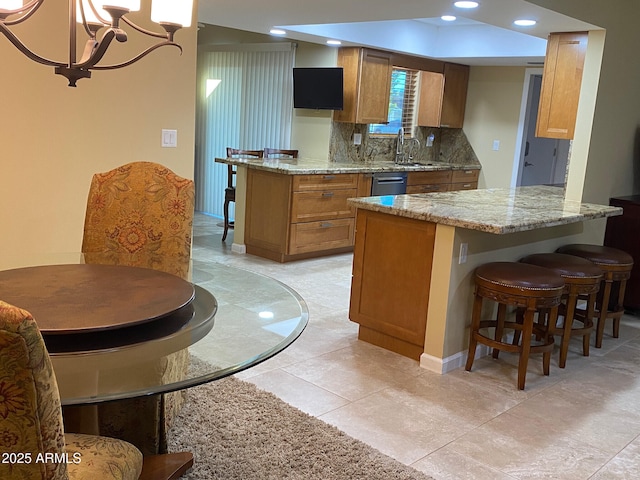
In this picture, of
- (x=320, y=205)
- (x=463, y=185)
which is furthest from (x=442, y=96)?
(x=320, y=205)

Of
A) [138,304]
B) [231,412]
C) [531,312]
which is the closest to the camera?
[138,304]

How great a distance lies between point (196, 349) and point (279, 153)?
5043mm

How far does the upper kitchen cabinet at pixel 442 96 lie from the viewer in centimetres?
718

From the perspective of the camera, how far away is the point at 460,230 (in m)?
3.21

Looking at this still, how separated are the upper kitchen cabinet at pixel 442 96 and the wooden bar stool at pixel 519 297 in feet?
13.7

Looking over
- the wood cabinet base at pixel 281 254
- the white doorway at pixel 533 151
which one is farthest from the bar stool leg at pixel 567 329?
the white doorway at pixel 533 151

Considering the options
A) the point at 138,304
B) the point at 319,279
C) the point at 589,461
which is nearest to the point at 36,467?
the point at 138,304

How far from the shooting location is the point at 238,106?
7461 millimetres

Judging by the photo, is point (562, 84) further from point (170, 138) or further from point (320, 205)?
point (170, 138)

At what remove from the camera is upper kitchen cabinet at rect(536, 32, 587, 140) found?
429 cm

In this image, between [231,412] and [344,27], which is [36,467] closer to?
[231,412]

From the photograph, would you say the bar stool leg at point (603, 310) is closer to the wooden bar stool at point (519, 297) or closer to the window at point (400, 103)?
the wooden bar stool at point (519, 297)

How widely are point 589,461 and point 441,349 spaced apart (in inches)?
38.6

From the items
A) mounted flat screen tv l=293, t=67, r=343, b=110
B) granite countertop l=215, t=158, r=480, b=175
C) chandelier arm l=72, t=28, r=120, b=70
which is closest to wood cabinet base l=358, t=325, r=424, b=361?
granite countertop l=215, t=158, r=480, b=175
